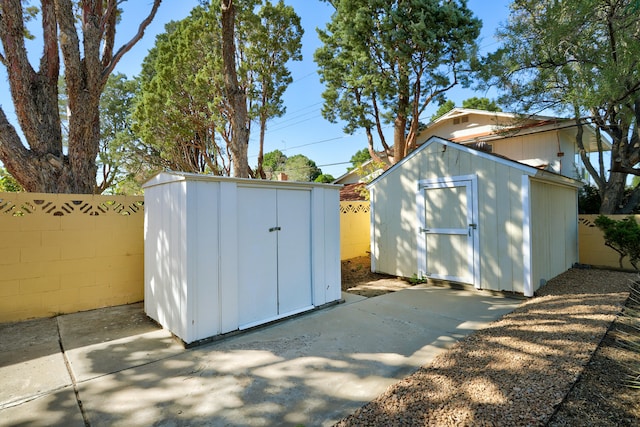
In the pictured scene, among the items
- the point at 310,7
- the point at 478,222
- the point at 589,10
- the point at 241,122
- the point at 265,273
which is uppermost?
the point at 310,7

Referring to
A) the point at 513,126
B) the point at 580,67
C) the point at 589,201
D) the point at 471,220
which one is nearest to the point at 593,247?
the point at 589,201

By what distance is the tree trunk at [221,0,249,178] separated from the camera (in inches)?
272

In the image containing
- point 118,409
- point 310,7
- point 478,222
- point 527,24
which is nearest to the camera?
point 118,409

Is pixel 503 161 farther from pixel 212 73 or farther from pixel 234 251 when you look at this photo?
pixel 212 73

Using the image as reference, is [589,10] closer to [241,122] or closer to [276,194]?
[276,194]

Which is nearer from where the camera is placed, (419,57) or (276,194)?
(276,194)

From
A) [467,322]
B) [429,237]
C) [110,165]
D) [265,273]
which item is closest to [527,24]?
[429,237]

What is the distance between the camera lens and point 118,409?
211 centimetres

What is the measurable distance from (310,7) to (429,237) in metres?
11.2

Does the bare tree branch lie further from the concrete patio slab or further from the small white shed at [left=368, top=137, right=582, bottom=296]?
the small white shed at [left=368, top=137, right=582, bottom=296]

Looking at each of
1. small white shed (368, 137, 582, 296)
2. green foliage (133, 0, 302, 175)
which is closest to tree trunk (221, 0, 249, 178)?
small white shed (368, 137, 582, 296)

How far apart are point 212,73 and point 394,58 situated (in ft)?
21.9

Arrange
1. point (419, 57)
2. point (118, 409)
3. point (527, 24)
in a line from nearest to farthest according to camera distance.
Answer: point (118, 409), point (527, 24), point (419, 57)

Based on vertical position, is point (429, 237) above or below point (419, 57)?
below
